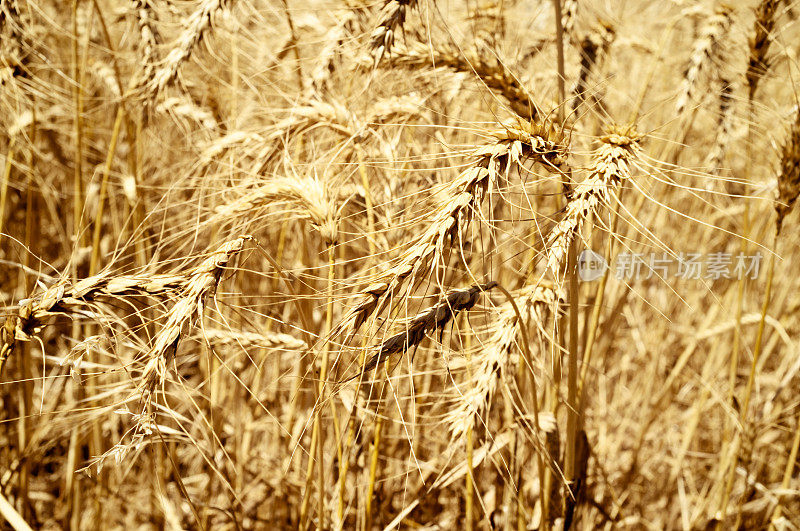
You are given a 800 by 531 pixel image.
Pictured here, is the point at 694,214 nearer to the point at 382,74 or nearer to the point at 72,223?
the point at 382,74

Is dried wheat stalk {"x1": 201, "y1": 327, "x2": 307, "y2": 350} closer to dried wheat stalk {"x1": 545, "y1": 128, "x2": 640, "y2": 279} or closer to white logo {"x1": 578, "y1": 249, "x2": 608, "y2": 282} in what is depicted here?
dried wheat stalk {"x1": 545, "y1": 128, "x2": 640, "y2": 279}

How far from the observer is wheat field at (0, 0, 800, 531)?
88 cm

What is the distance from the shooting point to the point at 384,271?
79 cm

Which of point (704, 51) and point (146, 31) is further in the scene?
point (704, 51)

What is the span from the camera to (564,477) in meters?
1.07

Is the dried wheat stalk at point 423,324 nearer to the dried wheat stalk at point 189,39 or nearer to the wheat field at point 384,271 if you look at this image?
the wheat field at point 384,271

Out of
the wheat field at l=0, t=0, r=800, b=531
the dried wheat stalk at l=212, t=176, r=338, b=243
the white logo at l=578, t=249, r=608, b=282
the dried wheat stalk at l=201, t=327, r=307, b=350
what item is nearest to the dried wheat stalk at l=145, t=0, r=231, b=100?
the wheat field at l=0, t=0, r=800, b=531

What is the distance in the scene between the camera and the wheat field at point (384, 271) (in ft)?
2.89

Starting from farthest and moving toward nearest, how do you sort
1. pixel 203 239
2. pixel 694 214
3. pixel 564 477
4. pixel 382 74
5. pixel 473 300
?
pixel 694 214 → pixel 203 239 → pixel 382 74 → pixel 564 477 → pixel 473 300

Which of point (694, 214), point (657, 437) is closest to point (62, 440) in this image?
point (657, 437)

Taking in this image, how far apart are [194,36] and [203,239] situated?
2.01 feet

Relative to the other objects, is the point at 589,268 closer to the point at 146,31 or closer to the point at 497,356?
the point at 497,356

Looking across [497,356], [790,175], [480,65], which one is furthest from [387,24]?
[790,175]

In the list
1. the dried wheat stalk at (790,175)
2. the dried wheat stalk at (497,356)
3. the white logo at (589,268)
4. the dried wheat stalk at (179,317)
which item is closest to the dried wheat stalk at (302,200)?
the dried wheat stalk at (179,317)
